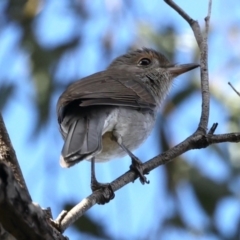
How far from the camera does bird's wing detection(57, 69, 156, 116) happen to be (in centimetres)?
319

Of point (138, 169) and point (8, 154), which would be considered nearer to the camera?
point (8, 154)

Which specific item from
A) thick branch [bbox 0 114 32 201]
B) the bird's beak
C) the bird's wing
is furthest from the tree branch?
the bird's beak

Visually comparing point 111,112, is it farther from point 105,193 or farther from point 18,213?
point 18,213

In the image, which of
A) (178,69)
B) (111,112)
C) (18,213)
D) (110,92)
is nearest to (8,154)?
(18,213)

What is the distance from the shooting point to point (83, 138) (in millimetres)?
2785

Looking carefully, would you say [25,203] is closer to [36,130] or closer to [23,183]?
[23,183]

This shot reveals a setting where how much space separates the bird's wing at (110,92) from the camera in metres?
3.19

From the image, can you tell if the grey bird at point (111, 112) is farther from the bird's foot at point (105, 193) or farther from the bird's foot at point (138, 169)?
the bird's foot at point (105, 193)

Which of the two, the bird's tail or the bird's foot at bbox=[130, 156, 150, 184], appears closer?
the bird's tail

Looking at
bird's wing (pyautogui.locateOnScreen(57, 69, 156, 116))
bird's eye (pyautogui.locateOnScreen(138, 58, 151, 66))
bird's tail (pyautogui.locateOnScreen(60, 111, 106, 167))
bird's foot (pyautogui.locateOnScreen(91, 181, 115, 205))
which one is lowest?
bird's foot (pyautogui.locateOnScreen(91, 181, 115, 205))

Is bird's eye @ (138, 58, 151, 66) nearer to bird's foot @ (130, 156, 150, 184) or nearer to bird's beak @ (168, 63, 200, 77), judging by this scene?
bird's beak @ (168, 63, 200, 77)

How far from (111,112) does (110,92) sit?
0.15m

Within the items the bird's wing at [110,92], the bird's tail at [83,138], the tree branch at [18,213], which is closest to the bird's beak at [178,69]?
the bird's wing at [110,92]

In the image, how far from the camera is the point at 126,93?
11.8 ft
